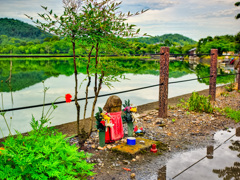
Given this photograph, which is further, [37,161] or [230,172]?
[230,172]

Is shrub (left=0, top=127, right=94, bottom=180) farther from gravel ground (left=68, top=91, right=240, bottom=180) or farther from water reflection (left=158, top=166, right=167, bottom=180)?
water reflection (left=158, top=166, right=167, bottom=180)

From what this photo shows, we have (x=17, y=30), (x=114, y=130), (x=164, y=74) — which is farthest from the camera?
(x=17, y=30)

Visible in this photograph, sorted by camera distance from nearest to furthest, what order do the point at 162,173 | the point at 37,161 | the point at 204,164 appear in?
1. the point at 37,161
2. the point at 162,173
3. the point at 204,164

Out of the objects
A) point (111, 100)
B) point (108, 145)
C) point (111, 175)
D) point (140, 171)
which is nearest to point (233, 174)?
point (140, 171)

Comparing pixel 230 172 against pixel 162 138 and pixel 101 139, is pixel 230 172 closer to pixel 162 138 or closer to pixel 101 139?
pixel 162 138

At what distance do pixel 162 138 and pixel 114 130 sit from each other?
915mm

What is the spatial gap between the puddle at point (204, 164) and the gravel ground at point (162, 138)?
0.12 meters

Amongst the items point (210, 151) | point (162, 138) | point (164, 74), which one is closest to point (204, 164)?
point (210, 151)

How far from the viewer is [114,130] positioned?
147 inches

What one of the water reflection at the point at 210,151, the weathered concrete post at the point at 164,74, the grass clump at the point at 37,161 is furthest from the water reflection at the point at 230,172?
the weathered concrete post at the point at 164,74

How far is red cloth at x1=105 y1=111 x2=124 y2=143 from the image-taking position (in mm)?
3676

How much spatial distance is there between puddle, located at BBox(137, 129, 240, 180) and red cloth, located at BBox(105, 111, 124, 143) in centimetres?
86

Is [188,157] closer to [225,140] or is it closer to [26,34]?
[225,140]

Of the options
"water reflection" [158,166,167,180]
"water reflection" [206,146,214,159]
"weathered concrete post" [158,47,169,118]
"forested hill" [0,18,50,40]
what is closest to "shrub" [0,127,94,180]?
"water reflection" [158,166,167,180]
